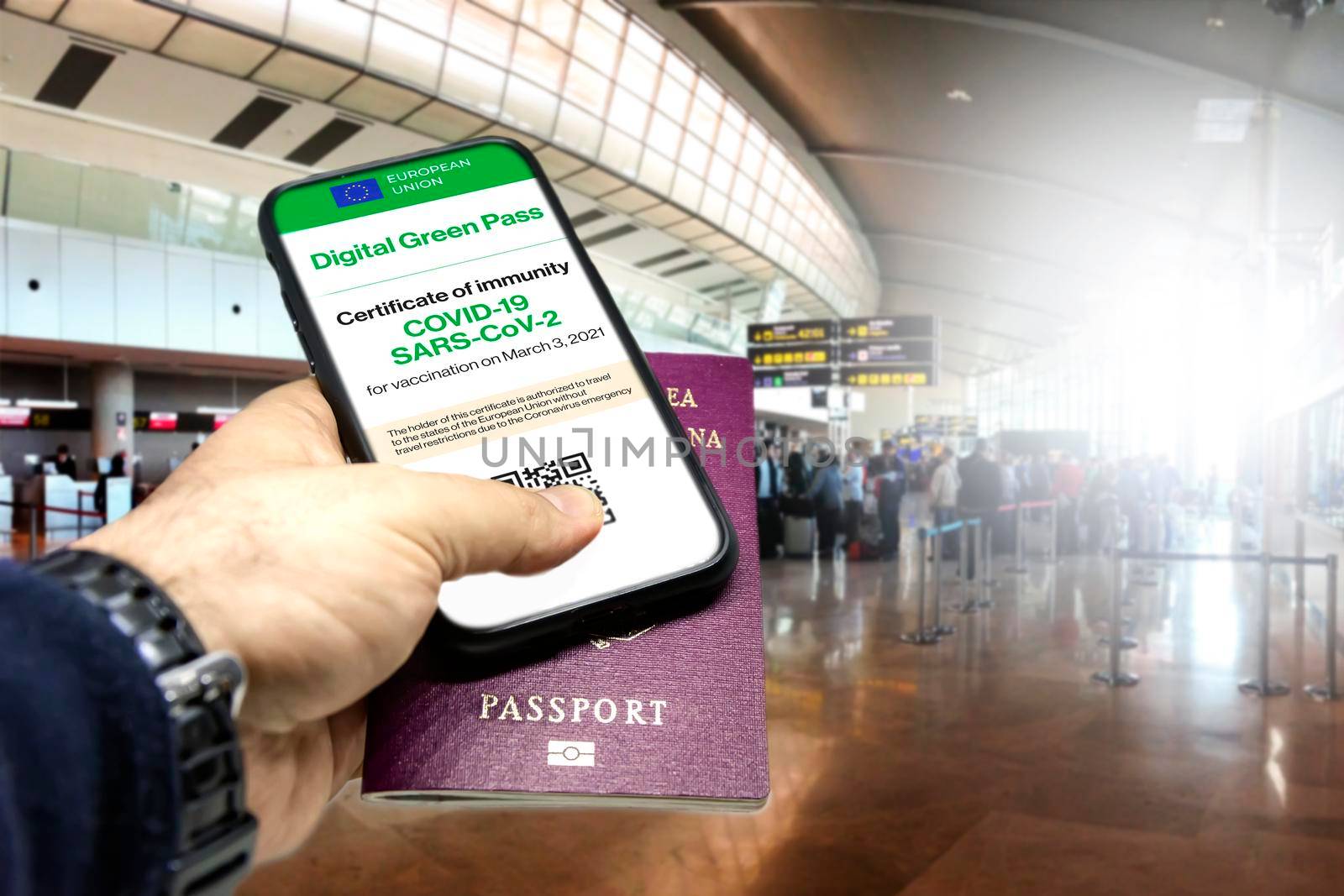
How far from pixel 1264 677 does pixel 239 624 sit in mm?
7392

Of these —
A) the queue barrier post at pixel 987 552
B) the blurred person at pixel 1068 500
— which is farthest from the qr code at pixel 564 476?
the blurred person at pixel 1068 500

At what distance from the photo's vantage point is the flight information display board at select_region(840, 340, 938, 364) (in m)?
15.4

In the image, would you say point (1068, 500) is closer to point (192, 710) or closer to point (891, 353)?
point (891, 353)

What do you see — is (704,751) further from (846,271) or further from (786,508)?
(846,271)

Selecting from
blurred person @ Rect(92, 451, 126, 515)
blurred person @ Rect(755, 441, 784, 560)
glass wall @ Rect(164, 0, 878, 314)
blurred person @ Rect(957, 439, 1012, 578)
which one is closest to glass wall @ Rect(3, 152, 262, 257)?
glass wall @ Rect(164, 0, 878, 314)

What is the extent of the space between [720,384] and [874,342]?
49.3 ft

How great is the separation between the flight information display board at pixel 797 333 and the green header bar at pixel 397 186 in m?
14.4

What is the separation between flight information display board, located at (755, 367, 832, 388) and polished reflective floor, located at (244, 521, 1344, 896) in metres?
8.60

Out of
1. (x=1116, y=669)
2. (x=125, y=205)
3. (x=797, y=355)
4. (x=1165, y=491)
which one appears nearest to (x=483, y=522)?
(x=1116, y=669)

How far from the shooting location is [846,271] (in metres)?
29.0

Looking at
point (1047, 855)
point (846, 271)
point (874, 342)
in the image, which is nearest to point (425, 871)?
point (1047, 855)

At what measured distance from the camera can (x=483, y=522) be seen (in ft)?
3.18

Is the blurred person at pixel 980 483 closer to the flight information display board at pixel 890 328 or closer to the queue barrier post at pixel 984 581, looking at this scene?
the queue barrier post at pixel 984 581

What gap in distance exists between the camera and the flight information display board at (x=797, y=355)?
51.2 ft
